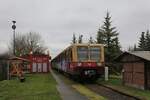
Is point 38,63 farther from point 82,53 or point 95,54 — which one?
point 95,54

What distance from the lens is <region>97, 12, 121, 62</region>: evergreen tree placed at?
46.7m

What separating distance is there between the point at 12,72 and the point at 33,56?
11955mm

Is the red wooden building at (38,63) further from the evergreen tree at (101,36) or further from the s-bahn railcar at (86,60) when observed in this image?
the s-bahn railcar at (86,60)

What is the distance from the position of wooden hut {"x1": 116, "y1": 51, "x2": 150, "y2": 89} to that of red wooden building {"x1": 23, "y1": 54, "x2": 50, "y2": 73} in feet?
86.1

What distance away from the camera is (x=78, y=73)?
31.7 meters

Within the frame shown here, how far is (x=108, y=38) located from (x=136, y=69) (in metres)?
23.0

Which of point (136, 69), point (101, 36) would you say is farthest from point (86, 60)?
point (101, 36)

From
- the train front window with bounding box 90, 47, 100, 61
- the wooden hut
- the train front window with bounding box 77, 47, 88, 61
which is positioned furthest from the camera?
the train front window with bounding box 90, 47, 100, 61

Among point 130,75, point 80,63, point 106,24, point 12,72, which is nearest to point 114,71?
point 106,24

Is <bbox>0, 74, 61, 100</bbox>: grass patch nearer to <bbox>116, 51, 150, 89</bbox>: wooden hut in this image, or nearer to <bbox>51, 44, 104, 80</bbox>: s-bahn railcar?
<bbox>51, 44, 104, 80</bbox>: s-bahn railcar

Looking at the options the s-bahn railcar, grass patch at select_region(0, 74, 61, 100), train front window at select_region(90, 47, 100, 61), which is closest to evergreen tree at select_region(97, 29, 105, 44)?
the s-bahn railcar

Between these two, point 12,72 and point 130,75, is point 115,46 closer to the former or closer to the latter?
point 12,72

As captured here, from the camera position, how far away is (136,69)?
2541cm

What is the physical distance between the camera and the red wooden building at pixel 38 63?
54438 mm
